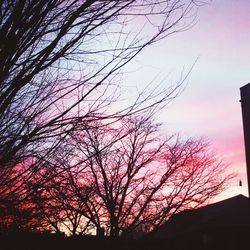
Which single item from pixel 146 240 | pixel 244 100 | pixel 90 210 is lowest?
pixel 146 240

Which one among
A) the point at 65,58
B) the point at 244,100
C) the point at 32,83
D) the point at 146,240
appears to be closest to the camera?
the point at 65,58

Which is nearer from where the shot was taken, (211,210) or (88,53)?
(88,53)

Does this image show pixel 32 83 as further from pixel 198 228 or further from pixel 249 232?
pixel 198 228

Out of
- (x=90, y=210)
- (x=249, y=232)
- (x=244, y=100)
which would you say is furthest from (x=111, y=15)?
(x=249, y=232)

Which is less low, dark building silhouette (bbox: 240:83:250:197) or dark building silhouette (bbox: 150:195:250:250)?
dark building silhouette (bbox: 240:83:250:197)

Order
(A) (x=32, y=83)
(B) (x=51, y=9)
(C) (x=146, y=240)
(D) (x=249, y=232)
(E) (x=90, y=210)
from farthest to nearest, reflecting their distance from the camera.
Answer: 1. (D) (x=249, y=232)
2. (C) (x=146, y=240)
3. (E) (x=90, y=210)
4. (A) (x=32, y=83)
5. (B) (x=51, y=9)

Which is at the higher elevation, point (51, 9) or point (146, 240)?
point (51, 9)

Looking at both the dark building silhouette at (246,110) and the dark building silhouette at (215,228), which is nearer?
the dark building silhouette at (246,110)

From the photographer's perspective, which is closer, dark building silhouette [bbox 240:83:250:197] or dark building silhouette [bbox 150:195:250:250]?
dark building silhouette [bbox 240:83:250:197]

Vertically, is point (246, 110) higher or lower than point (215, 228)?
higher

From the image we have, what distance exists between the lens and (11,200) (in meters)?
3.88

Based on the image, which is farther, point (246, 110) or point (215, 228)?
point (215, 228)

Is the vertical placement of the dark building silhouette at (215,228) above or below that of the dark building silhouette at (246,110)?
below

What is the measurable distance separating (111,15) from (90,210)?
1543cm
